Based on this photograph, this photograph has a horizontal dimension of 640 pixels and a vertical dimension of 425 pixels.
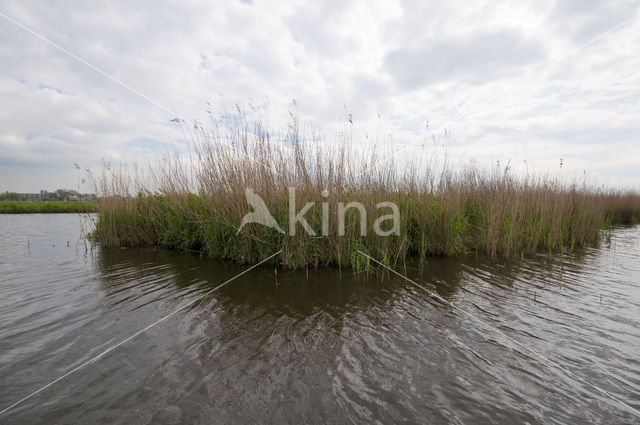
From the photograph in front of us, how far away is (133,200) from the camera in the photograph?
277 inches

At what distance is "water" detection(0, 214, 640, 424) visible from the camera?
1629 mm

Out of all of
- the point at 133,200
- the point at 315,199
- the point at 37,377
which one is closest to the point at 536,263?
the point at 315,199

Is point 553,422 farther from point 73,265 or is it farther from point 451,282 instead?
point 73,265

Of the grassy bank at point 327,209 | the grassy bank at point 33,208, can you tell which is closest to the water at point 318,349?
the grassy bank at point 327,209

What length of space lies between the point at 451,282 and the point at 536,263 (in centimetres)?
248

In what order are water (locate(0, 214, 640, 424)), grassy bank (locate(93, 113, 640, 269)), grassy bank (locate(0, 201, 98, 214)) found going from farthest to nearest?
grassy bank (locate(0, 201, 98, 214))
grassy bank (locate(93, 113, 640, 269))
water (locate(0, 214, 640, 424))

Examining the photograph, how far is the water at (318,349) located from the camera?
1.63 metres

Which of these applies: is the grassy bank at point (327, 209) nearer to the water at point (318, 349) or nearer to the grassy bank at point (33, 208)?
the water at point (318, 349)

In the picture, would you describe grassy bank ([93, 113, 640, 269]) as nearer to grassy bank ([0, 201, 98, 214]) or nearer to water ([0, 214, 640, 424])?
water ([0, 214, 640, 424])

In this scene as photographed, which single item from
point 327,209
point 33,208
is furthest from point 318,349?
point 33,208

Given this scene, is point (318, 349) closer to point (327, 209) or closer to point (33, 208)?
point (327, 209)

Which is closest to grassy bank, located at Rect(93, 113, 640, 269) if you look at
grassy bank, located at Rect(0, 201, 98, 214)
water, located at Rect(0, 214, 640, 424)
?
water, located at Rect(0, 214, 640, 424)

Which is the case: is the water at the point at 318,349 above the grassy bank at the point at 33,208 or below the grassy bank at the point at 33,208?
below

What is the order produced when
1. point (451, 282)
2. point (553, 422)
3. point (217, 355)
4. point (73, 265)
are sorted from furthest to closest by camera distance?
point (73, 265)
point (451, 282)
point (217, 355)
point (553, 422)
